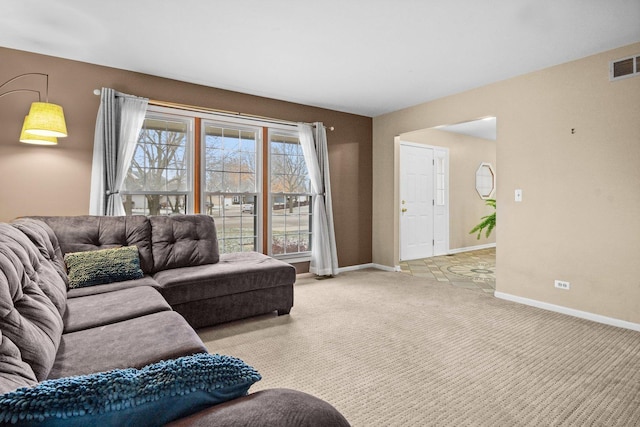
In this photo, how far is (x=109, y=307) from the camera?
210cm

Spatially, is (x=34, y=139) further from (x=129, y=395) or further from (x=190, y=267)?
(x=129, y=395)

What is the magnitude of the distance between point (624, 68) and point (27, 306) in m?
4.65

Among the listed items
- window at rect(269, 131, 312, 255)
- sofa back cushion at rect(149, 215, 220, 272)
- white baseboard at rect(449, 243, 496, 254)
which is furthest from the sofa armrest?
white baseboard at rect(449, 243, 496, 254)

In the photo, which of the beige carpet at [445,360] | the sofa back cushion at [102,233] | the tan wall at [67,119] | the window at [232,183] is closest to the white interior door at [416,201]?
the beige carpet at [445,360]

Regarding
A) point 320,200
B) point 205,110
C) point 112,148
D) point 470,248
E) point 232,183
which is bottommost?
point 470,248

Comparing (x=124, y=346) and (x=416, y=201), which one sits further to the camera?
(x=416, y=201)

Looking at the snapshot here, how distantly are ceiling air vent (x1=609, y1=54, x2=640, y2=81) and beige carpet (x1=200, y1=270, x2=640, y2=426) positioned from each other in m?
2.29

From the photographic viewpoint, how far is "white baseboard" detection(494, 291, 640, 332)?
3010mm

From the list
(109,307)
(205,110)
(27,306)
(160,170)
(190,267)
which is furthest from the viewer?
(205,110)

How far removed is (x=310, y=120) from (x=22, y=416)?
15.7 ft

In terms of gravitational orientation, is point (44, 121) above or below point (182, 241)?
above

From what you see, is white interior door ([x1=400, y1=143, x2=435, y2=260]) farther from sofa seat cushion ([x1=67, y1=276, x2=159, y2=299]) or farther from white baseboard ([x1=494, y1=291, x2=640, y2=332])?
sofa seat cushion ([x1=67, y1=276, x2=159, y2=299])

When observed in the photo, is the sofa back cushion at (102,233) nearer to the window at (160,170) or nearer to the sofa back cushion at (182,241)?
the sofa back cushion at (182,241)

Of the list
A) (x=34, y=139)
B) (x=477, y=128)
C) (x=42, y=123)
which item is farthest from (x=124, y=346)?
(x=477, y=128)
